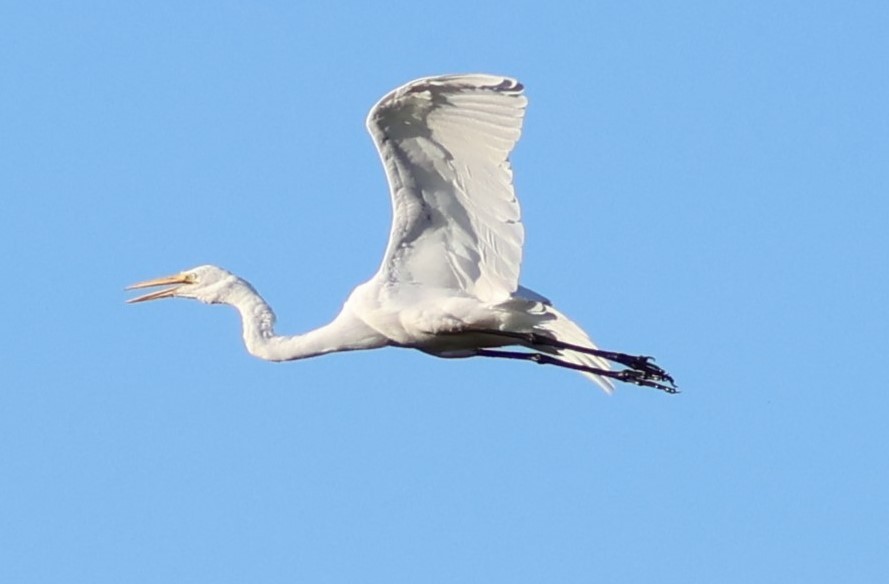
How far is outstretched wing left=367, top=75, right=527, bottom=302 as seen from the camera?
13078 mm

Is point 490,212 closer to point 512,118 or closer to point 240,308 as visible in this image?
point 512,118

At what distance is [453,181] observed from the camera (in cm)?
1389

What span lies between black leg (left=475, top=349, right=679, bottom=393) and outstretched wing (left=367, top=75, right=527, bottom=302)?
120 cm

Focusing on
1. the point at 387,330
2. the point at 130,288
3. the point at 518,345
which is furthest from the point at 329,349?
the point at 130,288

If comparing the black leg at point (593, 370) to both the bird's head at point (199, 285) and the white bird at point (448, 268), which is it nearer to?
the white bird at point (448, 268)

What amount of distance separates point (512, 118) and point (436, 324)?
2.40 metres

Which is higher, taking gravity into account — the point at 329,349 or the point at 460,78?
the point at 460,78

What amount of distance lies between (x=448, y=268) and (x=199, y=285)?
2983 millimetres

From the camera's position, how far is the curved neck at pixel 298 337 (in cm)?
1536

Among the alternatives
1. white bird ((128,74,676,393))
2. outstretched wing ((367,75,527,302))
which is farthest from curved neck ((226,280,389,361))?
outstretched wing ((367,75,527,302))

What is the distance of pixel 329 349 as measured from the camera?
1555 centimetres

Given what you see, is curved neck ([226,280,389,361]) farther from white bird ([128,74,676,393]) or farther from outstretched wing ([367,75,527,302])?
outstretched wing ([367,75,527,302])

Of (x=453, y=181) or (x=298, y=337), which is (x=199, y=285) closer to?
(x=298, y=337)

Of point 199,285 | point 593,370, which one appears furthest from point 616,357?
point 199,285
